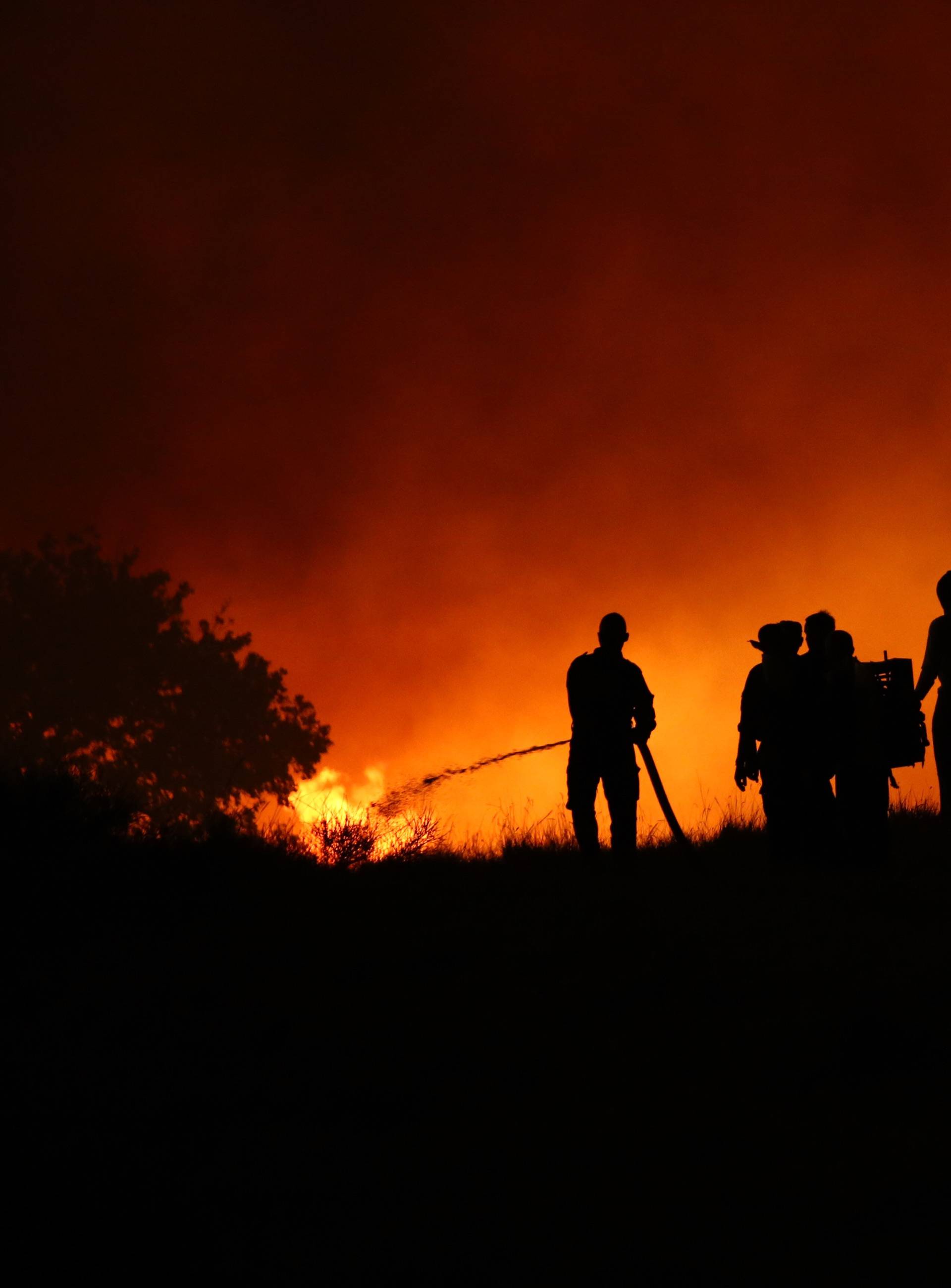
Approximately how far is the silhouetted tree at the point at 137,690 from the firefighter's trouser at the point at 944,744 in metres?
25.2

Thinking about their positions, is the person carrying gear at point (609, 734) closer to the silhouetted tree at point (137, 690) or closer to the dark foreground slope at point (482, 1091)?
the dark foreground slope at point (482, 1091)

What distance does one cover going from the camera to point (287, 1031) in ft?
17.4

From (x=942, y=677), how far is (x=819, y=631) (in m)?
1.64

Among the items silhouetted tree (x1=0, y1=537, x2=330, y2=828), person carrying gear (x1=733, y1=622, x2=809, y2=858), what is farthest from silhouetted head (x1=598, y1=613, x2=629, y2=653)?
silhouetted tree (x1=0, y1=537, x2=330, y2=828)

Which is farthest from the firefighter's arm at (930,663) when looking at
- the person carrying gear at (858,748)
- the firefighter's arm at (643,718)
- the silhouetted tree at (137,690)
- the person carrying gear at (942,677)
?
the silhouetted tree at (137,690)

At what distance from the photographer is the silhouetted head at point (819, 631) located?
878cm

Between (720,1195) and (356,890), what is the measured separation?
15.3 feet

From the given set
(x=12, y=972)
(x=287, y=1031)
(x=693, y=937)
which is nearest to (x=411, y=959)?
(x=287, y=1031)

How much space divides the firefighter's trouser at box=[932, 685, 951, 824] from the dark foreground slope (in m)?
2.38

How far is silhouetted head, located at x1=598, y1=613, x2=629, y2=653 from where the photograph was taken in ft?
31.0

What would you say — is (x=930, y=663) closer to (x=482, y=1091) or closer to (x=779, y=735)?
(x=779, y=735)

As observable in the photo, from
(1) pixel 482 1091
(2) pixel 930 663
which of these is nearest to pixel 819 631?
(2) pixel 930 663

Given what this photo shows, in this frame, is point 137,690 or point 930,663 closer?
point 930,663

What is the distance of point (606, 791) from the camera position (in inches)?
375
